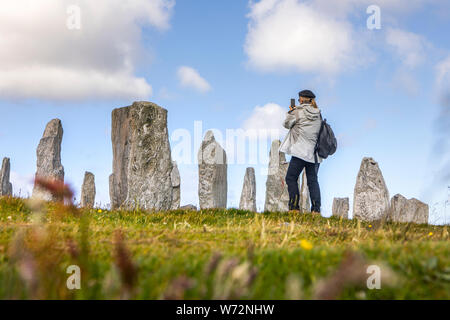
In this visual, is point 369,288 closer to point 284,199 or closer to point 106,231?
point 106,231

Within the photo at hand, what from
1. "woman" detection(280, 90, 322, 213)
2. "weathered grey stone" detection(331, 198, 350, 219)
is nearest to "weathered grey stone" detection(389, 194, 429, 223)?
"weathered grey stone" detection(331, 198, 350, 219)

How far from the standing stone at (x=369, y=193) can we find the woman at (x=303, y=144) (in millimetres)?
2880

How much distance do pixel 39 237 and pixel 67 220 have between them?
498 centimetres

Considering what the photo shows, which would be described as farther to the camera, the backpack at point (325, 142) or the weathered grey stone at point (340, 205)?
the weathered grey stone at point (340, 205)

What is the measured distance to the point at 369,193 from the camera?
12766 mm

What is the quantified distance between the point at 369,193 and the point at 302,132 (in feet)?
12.4

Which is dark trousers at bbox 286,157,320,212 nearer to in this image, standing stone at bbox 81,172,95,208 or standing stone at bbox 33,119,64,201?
standing stone at bbox 33,119,64,201

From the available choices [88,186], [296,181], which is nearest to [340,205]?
[296,181]

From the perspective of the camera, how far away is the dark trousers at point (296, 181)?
10219 millimetres

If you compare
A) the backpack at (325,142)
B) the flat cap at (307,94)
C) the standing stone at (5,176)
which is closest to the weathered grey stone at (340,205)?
the backpack at (325,142)

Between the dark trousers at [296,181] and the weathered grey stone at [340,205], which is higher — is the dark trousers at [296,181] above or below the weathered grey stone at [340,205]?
above

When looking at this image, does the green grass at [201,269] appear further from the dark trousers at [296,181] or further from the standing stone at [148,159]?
the standing stone at [148,159]

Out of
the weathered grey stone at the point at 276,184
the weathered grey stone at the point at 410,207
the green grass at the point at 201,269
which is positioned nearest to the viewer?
the green grass at the point at 201,269

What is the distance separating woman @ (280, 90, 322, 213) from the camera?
10219mm
